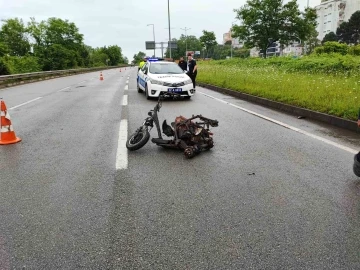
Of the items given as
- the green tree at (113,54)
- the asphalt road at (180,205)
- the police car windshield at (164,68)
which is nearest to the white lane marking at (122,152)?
the asphalt road at (180,205)

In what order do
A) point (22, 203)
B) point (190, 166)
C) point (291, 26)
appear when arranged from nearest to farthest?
point (22, 203) < point (190, 166) < point (291, 26)

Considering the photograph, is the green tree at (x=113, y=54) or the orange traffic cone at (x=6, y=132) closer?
the orange traffic cone at (x=6, y=132)

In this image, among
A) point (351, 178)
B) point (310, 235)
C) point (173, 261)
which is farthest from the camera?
point (351, 178)

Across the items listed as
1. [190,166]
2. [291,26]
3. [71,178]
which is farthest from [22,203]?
[291,26]

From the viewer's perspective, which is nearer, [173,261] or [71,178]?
[173,261]

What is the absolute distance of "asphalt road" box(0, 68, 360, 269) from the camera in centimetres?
246

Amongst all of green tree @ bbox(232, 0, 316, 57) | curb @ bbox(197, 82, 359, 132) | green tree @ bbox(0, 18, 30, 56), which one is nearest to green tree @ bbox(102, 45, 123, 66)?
green tree @ bbox(0, 18, 30, 56)

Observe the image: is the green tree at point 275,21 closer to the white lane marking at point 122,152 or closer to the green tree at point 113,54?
the white lane marking at point 122,152

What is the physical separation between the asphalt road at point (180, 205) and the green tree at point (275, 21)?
36976 mm

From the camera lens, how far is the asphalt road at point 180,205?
246cm

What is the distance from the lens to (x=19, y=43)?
76062 millimetres

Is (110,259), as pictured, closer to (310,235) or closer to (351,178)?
(310,235)

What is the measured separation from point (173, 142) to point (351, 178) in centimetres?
269

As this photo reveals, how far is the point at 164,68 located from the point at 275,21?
30.9 metres
